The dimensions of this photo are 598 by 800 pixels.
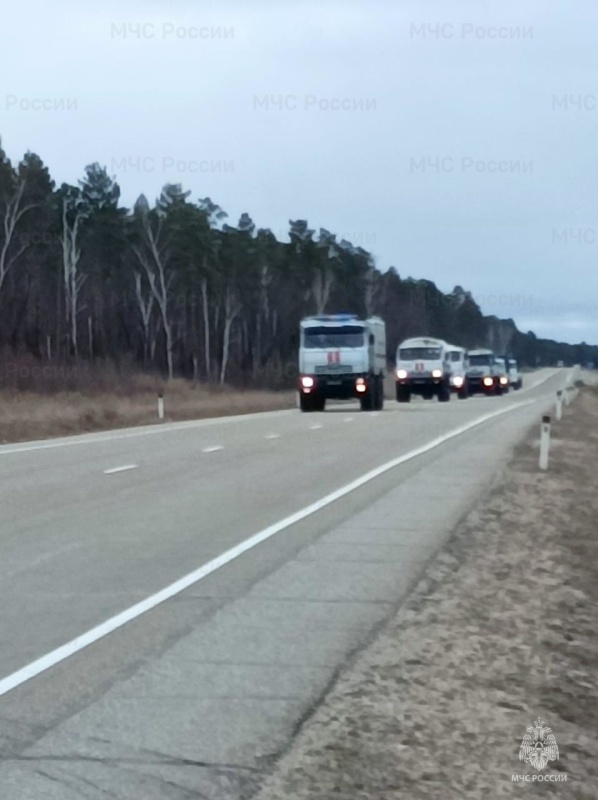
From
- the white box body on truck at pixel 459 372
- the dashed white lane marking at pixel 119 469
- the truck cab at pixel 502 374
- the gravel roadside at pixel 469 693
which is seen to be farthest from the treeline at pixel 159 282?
the gravel roadside at pixel 469 693

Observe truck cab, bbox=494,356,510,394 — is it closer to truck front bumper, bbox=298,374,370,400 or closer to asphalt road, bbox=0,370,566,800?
truck front bumper, bbox=298,374,370,400

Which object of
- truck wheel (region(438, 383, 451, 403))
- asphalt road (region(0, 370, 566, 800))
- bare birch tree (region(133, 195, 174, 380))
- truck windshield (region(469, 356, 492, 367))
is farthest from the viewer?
bare birch tree (region(133, 195, 174, 380))

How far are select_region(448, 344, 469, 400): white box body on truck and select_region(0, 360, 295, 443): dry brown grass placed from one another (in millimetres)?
7751

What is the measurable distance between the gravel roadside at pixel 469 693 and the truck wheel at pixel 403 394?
47.5 metres

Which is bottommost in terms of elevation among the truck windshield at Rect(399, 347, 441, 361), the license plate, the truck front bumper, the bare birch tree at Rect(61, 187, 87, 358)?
the truck front bumper

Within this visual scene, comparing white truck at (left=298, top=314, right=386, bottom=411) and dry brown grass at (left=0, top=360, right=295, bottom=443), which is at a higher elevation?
white truck at (left=298, top=314, right=386, bottom=411)

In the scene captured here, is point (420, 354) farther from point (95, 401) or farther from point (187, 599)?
point (187, 599)

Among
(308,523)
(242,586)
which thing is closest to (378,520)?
(308,523)

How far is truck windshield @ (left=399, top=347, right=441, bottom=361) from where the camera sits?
201 feet

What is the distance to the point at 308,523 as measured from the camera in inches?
627

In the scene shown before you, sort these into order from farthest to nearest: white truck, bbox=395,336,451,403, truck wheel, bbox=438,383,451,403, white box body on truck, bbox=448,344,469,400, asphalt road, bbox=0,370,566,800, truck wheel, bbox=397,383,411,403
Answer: white box body on truck, bbox=448,344,469,400 → truck wheel, bbox=438,383,451,403 → truck wheel, bbox=397,383,411,403 → white truck, bbox=395,336,451,403 → asphalt road, bbox=0,370,566,800

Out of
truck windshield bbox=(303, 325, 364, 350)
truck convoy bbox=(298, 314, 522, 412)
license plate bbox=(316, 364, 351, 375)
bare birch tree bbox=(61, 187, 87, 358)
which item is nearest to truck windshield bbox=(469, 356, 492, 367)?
bare birch tree bbox=(61, 187, 87, 358)

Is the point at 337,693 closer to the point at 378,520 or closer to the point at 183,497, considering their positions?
the point at 378,520

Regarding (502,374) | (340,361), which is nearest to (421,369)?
(340,361)
